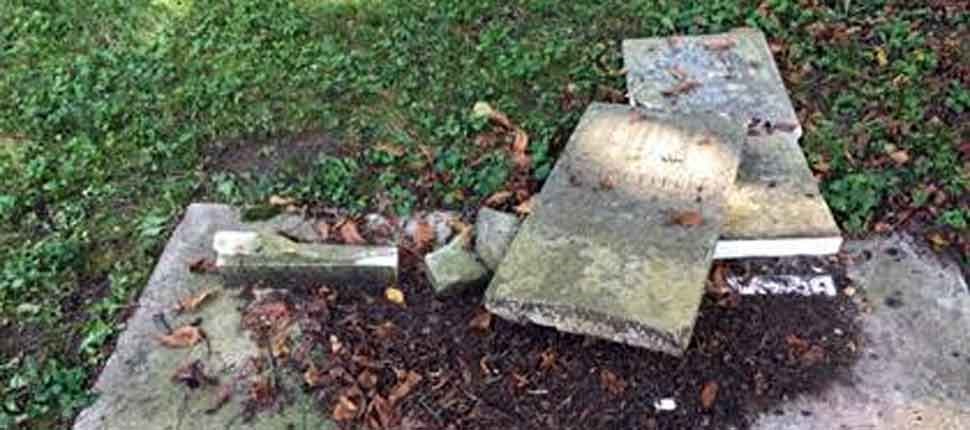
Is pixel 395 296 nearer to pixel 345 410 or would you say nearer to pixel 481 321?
pixel 481 321

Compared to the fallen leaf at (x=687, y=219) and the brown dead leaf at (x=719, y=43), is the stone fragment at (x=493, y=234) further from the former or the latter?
the brown dead leaf at (x=719, y=43)

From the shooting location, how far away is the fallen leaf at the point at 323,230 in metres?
3.47

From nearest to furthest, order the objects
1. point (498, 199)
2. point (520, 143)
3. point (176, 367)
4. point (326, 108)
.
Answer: point (176, 367) < point (498, 199) < point (520, 143) < point (326, 108)

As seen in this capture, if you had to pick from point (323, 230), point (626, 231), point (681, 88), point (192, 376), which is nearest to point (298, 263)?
point (323, 230)

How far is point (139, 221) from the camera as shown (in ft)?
12.2

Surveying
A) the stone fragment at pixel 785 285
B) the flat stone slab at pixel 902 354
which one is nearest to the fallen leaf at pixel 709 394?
the flat stone slab at pixel 902 354

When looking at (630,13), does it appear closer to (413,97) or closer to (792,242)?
(413,97)

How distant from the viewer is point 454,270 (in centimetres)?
320

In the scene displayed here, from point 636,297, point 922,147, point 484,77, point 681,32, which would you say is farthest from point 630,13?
point 636,297

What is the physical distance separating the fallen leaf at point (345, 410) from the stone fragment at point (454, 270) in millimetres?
504

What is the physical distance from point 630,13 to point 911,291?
2.09 metres

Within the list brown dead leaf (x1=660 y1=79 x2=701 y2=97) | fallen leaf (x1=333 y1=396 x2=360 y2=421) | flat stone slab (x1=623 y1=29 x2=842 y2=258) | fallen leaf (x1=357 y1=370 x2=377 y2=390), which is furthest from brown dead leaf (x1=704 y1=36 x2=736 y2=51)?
fallen leaf (x1=333 y1=396 x2=360 y2=421)

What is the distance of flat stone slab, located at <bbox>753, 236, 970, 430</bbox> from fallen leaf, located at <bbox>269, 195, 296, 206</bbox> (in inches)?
73.7

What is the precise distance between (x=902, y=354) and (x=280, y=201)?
2.21 meters
